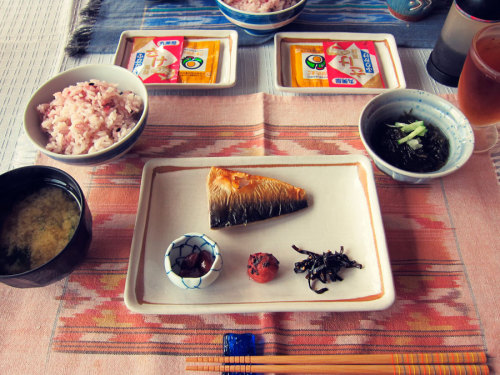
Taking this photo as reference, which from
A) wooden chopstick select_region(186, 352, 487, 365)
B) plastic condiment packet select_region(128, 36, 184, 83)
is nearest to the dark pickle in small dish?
wooden chopstick select_region(186, 352, 487, 365)

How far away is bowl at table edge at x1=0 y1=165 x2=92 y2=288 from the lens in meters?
0.84

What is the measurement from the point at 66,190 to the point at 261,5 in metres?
1.00

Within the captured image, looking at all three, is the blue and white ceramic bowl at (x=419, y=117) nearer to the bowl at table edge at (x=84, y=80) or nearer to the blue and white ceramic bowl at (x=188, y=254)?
the blue and white ceramic bowl at (x=188, y=254)

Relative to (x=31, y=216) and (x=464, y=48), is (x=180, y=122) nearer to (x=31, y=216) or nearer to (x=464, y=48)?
(x=31, y=216)

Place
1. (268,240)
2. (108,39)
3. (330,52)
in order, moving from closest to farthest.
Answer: (268,240)
(330,52)
(108,39)

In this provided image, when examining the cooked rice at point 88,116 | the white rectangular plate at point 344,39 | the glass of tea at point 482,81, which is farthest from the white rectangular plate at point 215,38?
the glass of tea at point 482,81

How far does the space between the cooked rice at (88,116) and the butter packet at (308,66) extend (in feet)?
1.97

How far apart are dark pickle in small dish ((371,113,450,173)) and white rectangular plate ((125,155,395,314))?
81 mm

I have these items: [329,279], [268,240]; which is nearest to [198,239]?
[268,240]

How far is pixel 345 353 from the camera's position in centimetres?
91

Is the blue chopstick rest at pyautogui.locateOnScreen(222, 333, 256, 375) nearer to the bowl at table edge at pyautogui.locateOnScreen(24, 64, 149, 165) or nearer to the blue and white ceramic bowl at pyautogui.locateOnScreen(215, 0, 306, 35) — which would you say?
the bowl at table edge at pyautogui.locateOnScreen(24, 64, 149, 165)

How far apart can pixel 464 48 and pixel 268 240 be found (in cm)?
95

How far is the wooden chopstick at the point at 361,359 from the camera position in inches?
33.6

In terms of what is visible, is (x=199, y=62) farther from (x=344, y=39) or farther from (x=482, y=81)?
(x=482, y=81)
